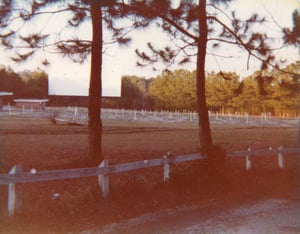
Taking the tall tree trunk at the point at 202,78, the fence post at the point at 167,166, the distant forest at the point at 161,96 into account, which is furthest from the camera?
the distant forest at the point at 161,96

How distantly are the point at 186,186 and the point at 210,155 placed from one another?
1.66 metres

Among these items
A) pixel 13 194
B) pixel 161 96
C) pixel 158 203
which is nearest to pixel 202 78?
pixel 158 203

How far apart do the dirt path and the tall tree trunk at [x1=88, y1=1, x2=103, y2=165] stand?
14.6 ft

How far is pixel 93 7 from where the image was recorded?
11328 millimetres

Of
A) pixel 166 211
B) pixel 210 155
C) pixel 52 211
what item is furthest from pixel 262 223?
pixel 210 155

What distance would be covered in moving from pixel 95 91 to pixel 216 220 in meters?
5.93

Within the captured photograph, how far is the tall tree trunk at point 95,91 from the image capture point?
1224 centimetres

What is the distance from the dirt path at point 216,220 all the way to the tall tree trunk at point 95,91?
4445mm

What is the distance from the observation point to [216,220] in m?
7.56

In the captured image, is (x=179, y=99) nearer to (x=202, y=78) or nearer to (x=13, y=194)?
(x=202, y=78)

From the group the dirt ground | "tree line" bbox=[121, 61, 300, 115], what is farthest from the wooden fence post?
"tree line" bbox=[121, 61, 300, 115]

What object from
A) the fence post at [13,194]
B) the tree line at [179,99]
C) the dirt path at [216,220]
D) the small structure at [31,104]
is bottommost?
the dirt path at [216,220]

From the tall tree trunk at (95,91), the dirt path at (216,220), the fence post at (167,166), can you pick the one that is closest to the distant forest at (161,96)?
the tall tree trunk at (95,91)

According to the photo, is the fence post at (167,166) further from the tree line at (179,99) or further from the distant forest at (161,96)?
the tree line at (179,99)
